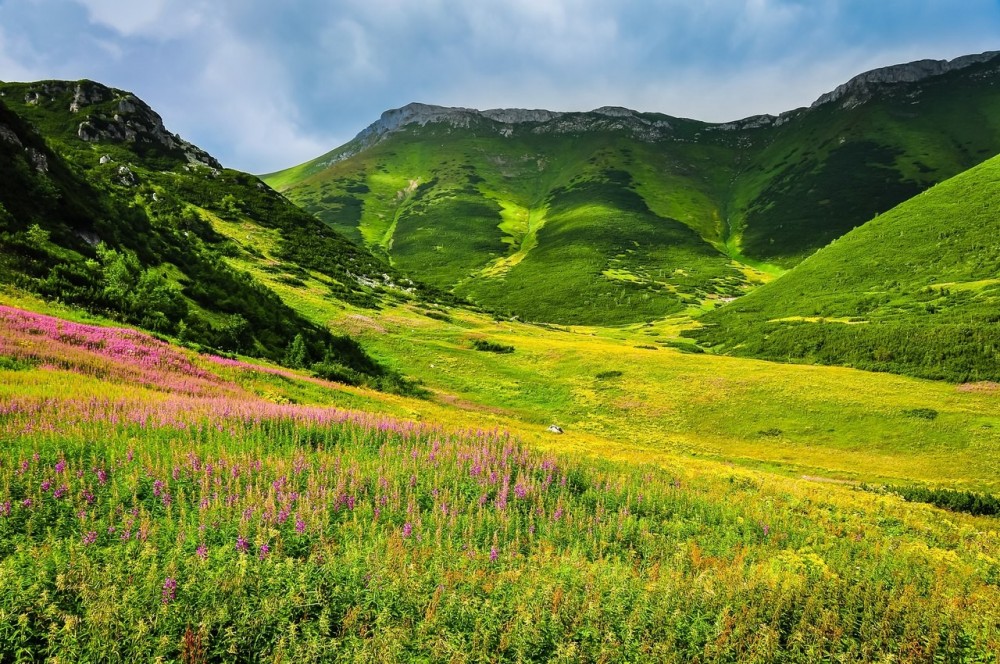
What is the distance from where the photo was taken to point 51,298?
19750 millimetres

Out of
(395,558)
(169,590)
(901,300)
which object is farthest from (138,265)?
(901,300)

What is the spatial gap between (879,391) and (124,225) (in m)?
61.6

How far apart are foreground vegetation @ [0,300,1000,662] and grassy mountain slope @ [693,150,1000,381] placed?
5191 centimetres

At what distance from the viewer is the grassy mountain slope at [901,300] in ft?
Answer: 169

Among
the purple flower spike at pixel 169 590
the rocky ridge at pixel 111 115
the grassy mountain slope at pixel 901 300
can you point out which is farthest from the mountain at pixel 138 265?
the grassy mountain slope at pixel 901 300

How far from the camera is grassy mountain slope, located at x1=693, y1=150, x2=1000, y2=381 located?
51625 millimetres

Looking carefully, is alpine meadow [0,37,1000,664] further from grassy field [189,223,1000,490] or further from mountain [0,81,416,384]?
grassy field [189,223,1000,490]

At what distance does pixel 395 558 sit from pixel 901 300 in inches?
3759

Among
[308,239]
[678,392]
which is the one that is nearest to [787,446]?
[678,392]

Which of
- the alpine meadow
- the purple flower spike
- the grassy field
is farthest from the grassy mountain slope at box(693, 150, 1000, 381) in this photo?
the purple flower spike

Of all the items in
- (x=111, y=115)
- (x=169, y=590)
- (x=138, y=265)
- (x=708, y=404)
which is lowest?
(x=169, y=590)

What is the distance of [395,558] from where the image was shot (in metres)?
6.16

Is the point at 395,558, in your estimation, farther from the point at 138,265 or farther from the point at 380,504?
the point at 138,265

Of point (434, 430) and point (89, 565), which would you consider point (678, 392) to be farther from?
point (89, 565)
